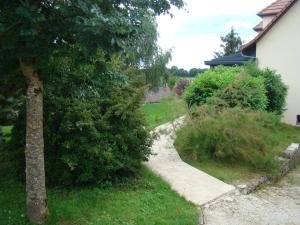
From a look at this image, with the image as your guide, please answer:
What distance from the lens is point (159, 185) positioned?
22.8 ft

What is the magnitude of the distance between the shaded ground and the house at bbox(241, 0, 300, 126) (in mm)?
7841

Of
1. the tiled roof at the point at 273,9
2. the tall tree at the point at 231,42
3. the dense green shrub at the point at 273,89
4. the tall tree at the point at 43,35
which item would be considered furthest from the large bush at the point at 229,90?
the tall tree at the point at 231,42

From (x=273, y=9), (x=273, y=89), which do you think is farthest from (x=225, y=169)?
(x=273, y=9)

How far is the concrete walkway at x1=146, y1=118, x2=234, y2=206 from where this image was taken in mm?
6797

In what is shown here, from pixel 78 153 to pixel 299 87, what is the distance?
11.0 m

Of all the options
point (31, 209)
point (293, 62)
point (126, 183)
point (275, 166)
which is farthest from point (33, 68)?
point (293, 62)

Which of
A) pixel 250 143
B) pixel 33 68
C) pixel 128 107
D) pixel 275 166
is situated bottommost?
pixel 275 166

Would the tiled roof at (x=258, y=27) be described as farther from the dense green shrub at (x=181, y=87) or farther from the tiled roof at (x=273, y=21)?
the dense green shrub at (x=181, y=87)

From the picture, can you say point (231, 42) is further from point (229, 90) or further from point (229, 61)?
point (229, 90)

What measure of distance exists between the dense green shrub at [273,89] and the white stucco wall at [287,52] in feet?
3.97

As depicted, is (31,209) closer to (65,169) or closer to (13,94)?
(65,169)

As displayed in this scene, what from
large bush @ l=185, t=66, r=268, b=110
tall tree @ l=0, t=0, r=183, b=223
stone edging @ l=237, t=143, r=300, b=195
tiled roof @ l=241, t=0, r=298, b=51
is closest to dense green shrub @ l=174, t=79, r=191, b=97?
large bush @ l=185, t=66, r=268, b=110

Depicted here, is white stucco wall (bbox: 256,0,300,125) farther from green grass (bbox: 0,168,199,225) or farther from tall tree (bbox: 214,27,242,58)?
tall tree (bbox: 214,27,242,58)

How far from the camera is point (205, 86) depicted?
11391 millimetres
